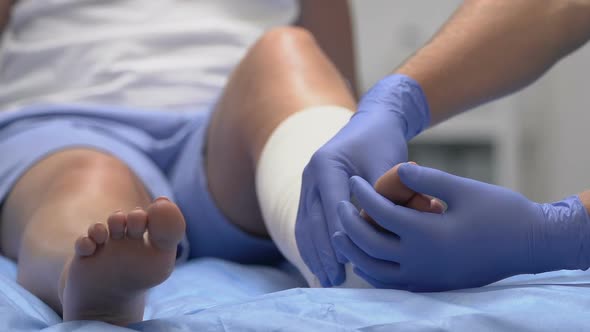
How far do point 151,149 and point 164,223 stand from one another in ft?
1.46

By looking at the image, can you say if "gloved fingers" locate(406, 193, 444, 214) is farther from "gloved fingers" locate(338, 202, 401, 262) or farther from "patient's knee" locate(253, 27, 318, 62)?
"patient's knee" locate(253, 27, 318, 62)

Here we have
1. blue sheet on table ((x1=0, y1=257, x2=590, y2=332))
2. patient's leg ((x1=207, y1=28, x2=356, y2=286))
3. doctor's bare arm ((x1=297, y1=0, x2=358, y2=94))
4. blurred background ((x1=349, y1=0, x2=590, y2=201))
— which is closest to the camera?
blue sheet on table ((x1=0, y1=257, x2=590, y2=332))

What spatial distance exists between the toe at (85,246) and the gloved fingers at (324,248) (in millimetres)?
181

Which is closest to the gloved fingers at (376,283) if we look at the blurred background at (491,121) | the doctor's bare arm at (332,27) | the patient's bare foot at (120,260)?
the patient's bare foot at (120,260)

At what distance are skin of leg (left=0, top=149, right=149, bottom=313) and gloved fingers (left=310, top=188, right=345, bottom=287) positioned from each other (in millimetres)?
196

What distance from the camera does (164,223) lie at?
0.47 metres

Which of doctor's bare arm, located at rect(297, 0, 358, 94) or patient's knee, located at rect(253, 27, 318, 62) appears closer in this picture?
patient's knee, located at rect(253, 27, 318, 62)

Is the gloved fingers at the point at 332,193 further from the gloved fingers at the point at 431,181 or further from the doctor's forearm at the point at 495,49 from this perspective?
Answer: the doctor's forearm at the point at 495,49

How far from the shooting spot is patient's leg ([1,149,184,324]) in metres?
0.48

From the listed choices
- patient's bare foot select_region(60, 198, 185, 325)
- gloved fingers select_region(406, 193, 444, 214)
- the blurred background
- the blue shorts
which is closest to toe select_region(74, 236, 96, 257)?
patient's bare foot select_region(60, 198, 185, 325)

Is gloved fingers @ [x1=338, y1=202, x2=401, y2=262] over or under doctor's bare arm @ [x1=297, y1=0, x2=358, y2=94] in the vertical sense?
under

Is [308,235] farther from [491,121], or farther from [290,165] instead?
[491,121]

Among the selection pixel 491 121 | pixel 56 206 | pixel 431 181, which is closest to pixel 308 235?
pixel 431 181

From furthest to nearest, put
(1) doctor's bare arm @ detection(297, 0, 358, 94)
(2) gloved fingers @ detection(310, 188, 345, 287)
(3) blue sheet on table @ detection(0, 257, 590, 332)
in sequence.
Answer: (1) doctor's bare arm @ detection(297, 0, 358, 94), (2) gloved fingers @ detection(310, 188, 345, 287), (3) blue sheet on table @ detection(0, 257, 590, 332)
